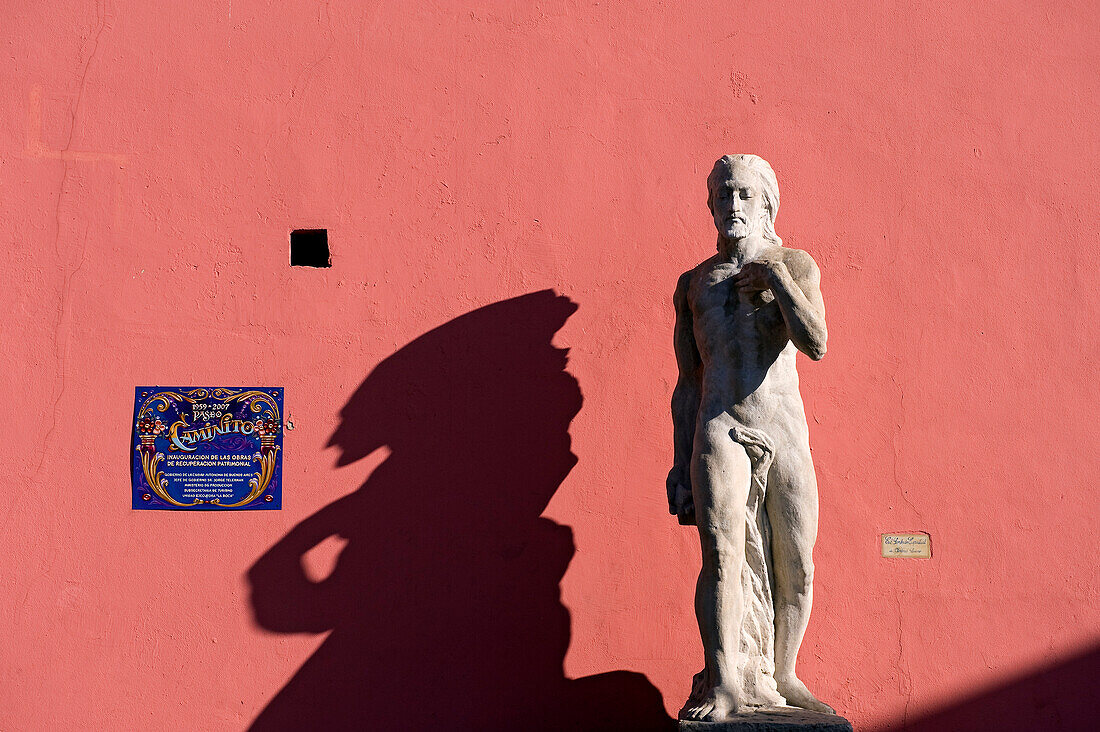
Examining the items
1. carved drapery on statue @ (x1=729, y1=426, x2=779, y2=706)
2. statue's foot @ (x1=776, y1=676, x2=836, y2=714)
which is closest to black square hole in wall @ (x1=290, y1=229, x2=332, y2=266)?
carved drapery on statue @ (x1=729, y1=426, x2=779, y2=706)

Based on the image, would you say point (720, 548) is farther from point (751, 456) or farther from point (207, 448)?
point (207, 448)

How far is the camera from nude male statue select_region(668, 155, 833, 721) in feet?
13.1

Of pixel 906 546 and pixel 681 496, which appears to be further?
pixel 906 546

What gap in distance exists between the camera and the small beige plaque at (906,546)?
475 cm

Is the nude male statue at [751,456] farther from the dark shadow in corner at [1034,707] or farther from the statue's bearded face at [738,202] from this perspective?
the dark shadow in corner at [1034,707]

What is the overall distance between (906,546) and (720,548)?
114 centimetres

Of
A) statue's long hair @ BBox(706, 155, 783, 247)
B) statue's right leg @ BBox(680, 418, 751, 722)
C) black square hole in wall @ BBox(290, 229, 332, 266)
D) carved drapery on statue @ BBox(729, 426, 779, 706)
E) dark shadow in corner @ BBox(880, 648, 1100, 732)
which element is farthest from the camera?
black square hole in wall @ BBox(290, 229, 332, 266)

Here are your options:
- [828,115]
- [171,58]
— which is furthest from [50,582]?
[828,115]

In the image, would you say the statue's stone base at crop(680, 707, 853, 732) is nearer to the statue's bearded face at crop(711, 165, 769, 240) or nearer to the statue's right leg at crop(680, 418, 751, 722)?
the statue's right leg at crop(680, 418, 751, 722)

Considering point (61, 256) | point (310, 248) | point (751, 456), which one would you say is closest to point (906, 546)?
point (751, 456)

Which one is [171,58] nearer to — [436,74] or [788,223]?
[436,74]

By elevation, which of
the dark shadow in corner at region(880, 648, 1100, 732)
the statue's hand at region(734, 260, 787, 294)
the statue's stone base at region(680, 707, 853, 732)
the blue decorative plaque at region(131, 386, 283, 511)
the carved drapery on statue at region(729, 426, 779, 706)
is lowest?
the dark shadow in corner at region(880, 648, 1100, 732)

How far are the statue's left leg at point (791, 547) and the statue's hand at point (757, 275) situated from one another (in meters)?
0.53

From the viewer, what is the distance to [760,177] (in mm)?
4188
